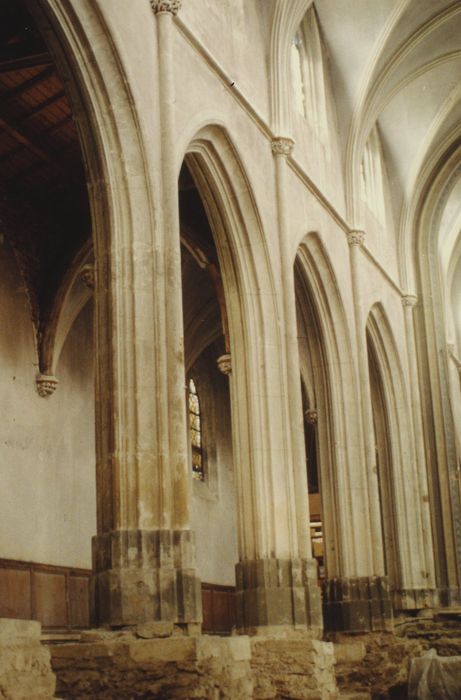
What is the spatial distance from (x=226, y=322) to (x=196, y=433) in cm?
862

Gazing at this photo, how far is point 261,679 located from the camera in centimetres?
1132

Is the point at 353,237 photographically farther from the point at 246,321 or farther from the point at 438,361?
the point at 246,321

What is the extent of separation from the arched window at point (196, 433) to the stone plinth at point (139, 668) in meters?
13.3

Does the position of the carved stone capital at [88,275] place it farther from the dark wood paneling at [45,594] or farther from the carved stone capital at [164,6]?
the carved stone capital at [164,6]

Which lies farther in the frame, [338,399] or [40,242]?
[338,399]

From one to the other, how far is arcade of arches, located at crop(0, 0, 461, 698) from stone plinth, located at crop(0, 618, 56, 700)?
9.64ft

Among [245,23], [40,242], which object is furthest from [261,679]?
[245,23]

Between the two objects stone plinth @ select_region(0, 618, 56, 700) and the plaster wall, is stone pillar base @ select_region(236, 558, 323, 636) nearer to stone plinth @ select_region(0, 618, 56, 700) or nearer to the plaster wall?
the plaster wall

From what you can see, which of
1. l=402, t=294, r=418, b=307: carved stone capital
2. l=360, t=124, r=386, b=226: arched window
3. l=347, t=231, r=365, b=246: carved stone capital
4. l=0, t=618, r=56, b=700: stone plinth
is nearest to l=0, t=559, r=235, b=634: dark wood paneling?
l=347, t=231, r=365, b=246: carved stone capital

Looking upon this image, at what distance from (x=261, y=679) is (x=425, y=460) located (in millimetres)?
11496

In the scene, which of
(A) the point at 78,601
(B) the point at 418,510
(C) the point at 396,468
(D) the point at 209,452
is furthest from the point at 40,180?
(B) the point at 418,510

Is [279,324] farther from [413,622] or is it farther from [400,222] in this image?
[400,222]

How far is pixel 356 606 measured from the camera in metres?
16.2

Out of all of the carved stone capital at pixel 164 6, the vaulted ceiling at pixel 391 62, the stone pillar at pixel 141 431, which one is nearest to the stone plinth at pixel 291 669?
the stone pillar at pixel 141 431
